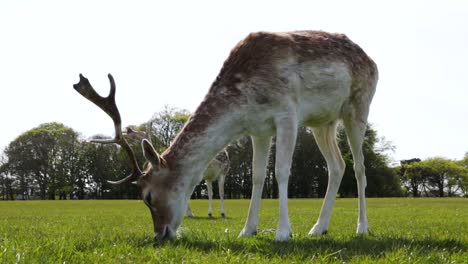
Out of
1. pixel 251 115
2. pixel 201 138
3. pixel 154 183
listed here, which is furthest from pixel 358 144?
pixel 154 183

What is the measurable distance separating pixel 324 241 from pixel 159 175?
242cm

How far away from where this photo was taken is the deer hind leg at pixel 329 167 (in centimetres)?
789

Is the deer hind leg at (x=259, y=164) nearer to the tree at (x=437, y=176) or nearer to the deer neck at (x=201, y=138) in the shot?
the deer neck at (x=201, y=138)

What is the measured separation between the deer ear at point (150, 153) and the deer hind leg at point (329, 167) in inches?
116

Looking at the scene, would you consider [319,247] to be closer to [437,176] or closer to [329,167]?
[329,167]

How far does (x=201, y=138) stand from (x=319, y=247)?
7.48 feet

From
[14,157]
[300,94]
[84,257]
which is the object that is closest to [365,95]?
[300,94]

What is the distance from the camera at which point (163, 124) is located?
76.4 meters

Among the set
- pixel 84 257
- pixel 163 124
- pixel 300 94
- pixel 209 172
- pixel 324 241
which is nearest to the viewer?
pixel 84 257

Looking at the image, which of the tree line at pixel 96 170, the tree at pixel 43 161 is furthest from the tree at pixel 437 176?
the tree at pixel 43 161

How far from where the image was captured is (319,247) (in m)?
5.32

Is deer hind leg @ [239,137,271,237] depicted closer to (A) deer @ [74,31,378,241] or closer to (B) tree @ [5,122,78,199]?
(A) deer @ [74,31,378,241]

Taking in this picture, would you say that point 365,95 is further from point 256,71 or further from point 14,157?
point 14,157

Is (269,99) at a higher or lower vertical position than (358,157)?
higher
